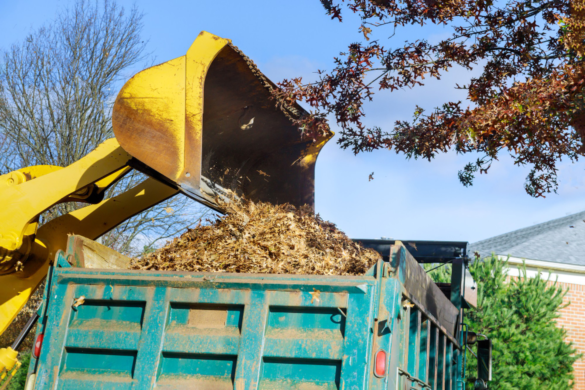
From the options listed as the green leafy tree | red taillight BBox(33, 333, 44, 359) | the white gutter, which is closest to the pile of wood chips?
red taillight BBox(33, 333, 44, 359)

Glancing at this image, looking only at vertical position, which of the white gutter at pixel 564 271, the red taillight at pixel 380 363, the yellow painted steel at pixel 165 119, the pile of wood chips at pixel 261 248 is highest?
the white gutter at pixel 564 271

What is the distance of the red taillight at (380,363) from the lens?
2764 mm

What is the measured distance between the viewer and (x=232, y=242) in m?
3.67

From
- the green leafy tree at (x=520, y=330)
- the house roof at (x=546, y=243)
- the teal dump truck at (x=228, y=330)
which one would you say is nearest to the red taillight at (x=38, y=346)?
the teal dump truck at (x=228, y=330)

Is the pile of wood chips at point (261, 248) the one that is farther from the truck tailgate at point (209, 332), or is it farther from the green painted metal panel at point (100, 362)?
the green painted metal panel at point (100, 362)

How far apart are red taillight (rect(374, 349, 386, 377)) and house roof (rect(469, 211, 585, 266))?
1367cm

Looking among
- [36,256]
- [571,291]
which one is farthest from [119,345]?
[571,291]

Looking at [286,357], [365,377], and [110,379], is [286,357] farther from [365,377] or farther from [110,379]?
[110,379]

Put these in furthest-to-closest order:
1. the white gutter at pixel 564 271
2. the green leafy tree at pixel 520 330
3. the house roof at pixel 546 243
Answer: the house roof at pixel 546 243, the white gutter at pixel 564 271, the green leafy tree at pixel 520 330

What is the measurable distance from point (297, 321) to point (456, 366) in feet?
8.20

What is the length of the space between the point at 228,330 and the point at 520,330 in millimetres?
8968

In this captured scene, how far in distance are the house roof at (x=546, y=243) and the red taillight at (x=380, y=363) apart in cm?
1367

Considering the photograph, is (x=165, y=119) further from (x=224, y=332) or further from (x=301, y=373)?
(x=301, y=373)

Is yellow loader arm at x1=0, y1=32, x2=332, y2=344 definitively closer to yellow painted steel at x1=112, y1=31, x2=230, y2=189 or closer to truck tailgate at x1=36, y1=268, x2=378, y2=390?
yellow painted steel at x1=112, y1=31, x2=230, y2=189
